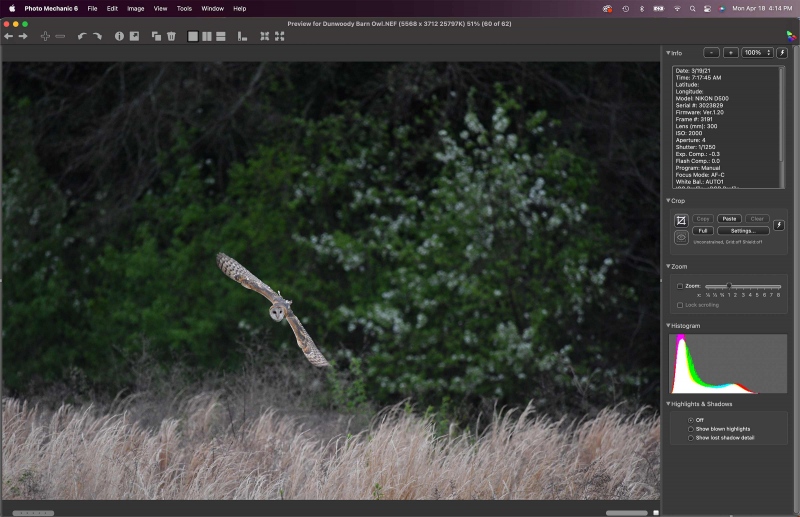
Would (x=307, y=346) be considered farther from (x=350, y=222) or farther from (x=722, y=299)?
(x=350, y=222)

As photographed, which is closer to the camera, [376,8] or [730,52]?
[730,52]

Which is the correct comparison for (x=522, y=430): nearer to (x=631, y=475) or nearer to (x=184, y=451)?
(x=631, y=475)

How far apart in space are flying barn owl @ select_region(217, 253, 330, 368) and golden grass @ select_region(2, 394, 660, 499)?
0.70 metres

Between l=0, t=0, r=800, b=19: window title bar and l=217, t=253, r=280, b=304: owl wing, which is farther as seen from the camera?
l=217, t=253, r=280, b=304: owl wing

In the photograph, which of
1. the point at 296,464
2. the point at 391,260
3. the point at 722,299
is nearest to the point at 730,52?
the point at 722,299

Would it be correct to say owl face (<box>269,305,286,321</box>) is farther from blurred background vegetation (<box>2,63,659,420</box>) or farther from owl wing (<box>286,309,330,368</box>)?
blurred background vegetation (<box>2,63,659,420</box>)

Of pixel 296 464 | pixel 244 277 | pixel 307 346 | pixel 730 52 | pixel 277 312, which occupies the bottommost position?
pixel 296 464

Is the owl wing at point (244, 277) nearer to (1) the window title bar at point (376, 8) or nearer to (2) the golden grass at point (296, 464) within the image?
(2) the golden grass at point (296, 464)

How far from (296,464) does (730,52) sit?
3.16 m

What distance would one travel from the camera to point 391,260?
9844 millimetres

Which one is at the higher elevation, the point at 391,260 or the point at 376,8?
the point at 376,8

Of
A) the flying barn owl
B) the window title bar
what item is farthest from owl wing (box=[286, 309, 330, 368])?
the window title bar

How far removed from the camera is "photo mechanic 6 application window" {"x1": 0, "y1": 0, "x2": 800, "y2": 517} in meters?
4.29

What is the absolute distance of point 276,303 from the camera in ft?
15.1
